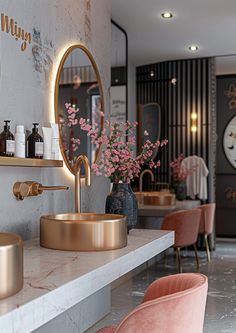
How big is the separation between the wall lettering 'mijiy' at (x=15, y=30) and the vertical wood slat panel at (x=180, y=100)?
5.05 m

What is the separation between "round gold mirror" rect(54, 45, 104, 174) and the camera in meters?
3.09

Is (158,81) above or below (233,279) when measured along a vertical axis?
above

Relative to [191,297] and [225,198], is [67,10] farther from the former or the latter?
[225,198]

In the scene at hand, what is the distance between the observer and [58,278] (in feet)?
5.78

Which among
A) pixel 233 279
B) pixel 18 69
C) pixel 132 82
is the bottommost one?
pixel 233 279

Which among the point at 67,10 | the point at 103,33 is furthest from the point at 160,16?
the point at 67,10

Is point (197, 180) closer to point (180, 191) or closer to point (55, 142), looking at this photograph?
point (180, 191)

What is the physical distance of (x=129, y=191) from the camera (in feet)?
9.73

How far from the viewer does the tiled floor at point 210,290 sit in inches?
148

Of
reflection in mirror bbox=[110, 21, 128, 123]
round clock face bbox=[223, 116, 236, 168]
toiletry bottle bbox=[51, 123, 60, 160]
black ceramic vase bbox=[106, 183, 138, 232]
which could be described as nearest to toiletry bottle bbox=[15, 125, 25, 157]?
toiletry bottle bbox=[51, 123, 60, 160]

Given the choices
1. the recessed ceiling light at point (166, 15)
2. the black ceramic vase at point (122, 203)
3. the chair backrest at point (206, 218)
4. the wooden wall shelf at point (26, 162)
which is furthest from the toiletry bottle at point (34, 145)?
the chair backrest at point (206, 218)

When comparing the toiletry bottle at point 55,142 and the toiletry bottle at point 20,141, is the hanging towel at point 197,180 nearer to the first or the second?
the toiletry bottle at point 55,142

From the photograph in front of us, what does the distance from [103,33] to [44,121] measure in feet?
4.02

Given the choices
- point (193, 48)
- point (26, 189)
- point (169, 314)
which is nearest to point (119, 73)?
point (193, 48)
